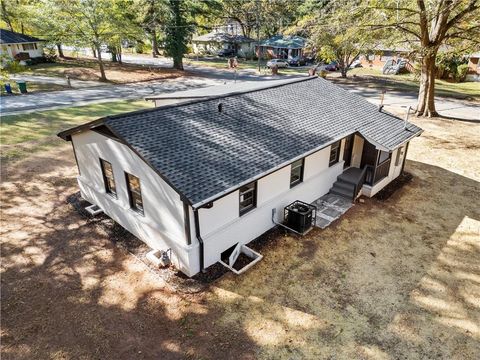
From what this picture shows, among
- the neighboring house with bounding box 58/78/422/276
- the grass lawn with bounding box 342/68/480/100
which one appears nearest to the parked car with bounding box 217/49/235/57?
the grass lawn with bounding box 342/68/480/100

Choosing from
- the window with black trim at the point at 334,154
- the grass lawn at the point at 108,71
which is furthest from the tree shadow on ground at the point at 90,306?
the grass lawn at the point at 108,71

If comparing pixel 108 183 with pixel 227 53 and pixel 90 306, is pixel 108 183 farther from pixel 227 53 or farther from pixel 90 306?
pixel 227 53

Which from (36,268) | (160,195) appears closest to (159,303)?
(160,195)

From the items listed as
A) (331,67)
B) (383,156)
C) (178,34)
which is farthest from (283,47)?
(383,156)

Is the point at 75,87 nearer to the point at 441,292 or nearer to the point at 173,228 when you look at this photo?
the point at 173,228

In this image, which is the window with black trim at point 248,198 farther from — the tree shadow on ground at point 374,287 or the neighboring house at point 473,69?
the neighboring house at point 473,69

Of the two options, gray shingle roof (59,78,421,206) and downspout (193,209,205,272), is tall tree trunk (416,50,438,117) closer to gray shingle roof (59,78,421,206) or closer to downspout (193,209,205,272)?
gray shingle roof (59,78,421,206)
